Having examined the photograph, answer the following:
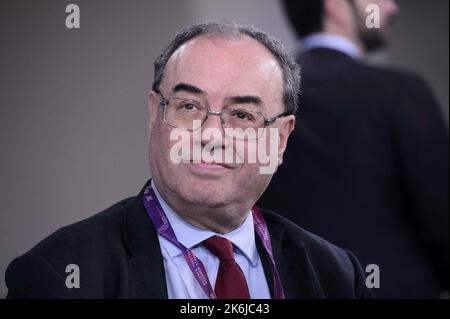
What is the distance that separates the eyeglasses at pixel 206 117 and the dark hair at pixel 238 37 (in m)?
0.09

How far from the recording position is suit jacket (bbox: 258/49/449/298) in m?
2.02

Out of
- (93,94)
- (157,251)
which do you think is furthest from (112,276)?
(93,94)

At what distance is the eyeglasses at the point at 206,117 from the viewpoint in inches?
62.4

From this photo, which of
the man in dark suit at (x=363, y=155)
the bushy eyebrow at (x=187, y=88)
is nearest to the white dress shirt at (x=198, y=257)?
the bushy eyebrow at (x=187, y=88)

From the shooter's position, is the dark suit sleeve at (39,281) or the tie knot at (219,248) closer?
the dark suit sleeve at (39,281)

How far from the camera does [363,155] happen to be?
2.06 metres

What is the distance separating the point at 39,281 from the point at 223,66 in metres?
0.60

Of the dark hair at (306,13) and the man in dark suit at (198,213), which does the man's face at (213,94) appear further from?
the dark hair at (306,13)

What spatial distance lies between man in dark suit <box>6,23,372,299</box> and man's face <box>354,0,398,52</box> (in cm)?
Result: 43

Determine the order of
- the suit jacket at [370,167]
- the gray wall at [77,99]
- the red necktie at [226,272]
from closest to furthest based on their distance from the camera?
the red necktie at [226,272] < the gray wall at [77,99] < the suit jacket at [370,167]

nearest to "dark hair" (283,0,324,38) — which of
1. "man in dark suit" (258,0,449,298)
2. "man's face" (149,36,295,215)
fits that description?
"man in dark suit" (258,0,449,298)

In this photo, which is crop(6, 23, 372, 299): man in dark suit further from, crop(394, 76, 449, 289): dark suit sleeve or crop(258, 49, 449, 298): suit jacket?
crop(394, 76, 449, 289): dark suit sleeve

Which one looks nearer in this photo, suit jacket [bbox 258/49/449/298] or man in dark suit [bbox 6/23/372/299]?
man in dark suit [bbox 6/23/372/299]
